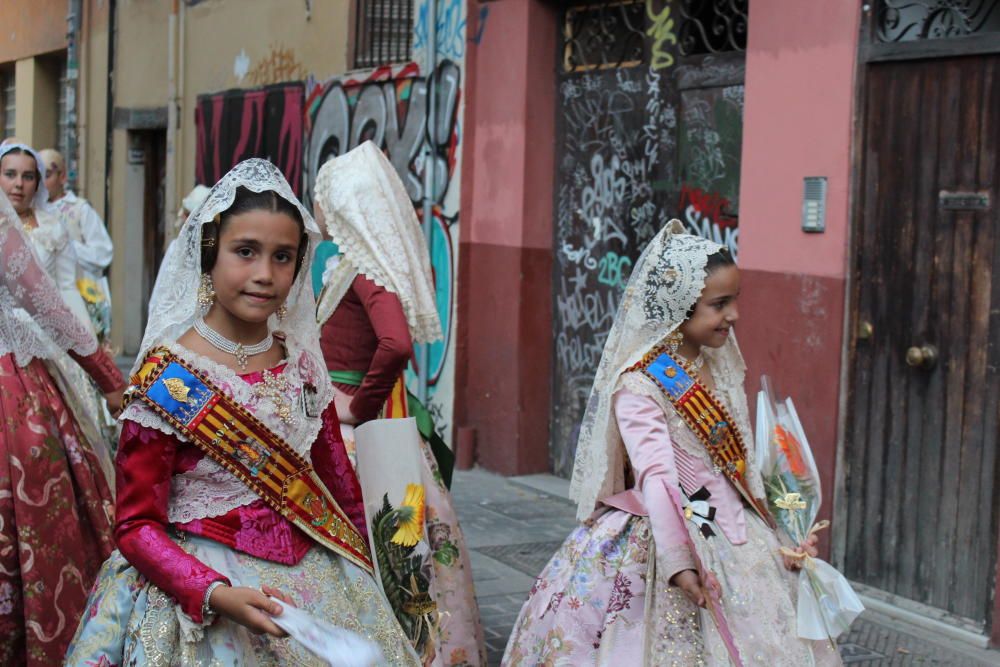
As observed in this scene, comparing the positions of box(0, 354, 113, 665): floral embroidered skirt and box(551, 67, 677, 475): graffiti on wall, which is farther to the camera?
box(551, 67, 677, 475): graffiti on wall

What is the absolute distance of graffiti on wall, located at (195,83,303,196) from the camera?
12672 millimetres

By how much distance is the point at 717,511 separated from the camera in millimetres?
4215

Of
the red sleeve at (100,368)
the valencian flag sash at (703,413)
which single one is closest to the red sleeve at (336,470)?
the valencian flag sash at (703,413)

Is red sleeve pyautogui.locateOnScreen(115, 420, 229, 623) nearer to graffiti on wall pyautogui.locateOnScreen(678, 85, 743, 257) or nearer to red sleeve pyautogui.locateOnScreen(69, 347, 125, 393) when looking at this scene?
red sleeve pyautogui.locateOnScreen(69, 347, 125, 393)

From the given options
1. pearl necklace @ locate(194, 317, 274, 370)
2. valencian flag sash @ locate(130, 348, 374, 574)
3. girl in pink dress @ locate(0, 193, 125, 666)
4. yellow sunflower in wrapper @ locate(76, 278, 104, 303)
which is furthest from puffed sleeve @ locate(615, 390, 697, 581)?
yellow sunflower in wrapper @ locate(76, 278, 104, 303)

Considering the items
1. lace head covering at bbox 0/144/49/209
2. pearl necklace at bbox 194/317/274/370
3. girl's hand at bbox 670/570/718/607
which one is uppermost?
lace head covering at bbox 0/144/49/209

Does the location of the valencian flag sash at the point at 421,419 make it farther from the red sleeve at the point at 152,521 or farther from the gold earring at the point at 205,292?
the red sleeve at the point at 152,521

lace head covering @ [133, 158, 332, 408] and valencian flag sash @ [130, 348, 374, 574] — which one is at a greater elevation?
lace head covering @ [133, 158, 332, 408]

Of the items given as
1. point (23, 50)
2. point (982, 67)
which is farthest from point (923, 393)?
point (23, 50)

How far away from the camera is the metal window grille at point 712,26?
7816 mm

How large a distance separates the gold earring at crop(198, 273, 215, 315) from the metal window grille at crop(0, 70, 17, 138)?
18.8 metres

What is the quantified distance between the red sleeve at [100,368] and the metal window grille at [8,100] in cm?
1700

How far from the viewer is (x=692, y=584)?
3.83 m

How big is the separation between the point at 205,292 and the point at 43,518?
6.00 ft
